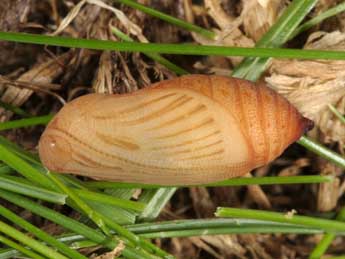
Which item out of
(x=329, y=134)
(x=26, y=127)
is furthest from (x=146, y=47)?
(x=329, y=134)

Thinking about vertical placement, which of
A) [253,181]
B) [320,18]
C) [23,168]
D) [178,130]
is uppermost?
[320,18]

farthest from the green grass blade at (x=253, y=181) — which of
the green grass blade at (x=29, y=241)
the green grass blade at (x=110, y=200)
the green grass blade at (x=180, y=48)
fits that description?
the green grass blade at (x=180, y=48)

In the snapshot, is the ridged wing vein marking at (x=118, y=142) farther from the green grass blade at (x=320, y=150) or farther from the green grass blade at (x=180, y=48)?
the green grass blade at (x=320, y=150)

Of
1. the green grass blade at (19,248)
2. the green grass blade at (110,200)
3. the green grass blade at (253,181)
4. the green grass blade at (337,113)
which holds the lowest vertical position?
the green grass blade at (19,248)

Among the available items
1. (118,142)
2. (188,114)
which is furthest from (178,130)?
(118,142)

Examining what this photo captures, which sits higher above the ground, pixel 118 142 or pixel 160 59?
pixel 160 59

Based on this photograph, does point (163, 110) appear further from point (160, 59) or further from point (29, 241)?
point (29, 241)

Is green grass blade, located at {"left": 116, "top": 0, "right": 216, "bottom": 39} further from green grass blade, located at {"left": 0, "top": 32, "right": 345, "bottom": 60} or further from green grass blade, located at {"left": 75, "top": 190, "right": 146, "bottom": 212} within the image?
green grass blade, located at {"left": 75, "top": 190, "right": 146, "bottom": 212}
